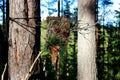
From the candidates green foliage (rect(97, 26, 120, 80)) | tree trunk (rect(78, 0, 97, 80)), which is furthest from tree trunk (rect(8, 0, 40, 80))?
green foliage (rect(97, 26, 120, 80))

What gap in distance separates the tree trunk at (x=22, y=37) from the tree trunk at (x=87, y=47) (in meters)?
4.98

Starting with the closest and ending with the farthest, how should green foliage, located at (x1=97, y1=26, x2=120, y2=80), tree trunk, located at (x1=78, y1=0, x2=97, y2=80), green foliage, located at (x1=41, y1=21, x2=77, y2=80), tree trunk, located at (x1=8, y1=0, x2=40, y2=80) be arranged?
1. tree trunk, located at (x1=8, y1=0, x2=40, y2=80)
2. tree trunk, located at (x1=78, y1=0, x2=97, y2=80)
3. green foliage, located at (x1=97, y1=26, x2=120, y2=80)
4. green foliage, located at (x1=41, y1=21, x2=77, y2=80)

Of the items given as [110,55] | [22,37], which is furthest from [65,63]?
[22,37]

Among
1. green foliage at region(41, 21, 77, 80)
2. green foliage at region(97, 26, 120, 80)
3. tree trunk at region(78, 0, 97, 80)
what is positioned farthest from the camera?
green foliage at region(41, 21, 77, 80)

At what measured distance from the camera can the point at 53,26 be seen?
3.63m

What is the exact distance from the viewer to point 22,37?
345cm

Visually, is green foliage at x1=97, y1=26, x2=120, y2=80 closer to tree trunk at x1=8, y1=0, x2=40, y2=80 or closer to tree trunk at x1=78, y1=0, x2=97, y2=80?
tree trunk at x1=78, y1=0, x2=97, y2=80

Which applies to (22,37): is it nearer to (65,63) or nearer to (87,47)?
(87,47)

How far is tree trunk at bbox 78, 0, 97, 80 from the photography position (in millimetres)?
8492

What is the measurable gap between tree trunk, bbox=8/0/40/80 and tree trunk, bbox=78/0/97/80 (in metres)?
4.98

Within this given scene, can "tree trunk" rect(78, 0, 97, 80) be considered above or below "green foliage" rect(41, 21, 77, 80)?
above

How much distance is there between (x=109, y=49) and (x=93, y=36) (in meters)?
10.5

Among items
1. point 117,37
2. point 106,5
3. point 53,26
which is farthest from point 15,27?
point 106,5

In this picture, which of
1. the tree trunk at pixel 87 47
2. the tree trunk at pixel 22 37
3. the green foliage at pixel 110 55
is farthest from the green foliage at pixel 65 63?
the tree trunk at pixel 22 37
